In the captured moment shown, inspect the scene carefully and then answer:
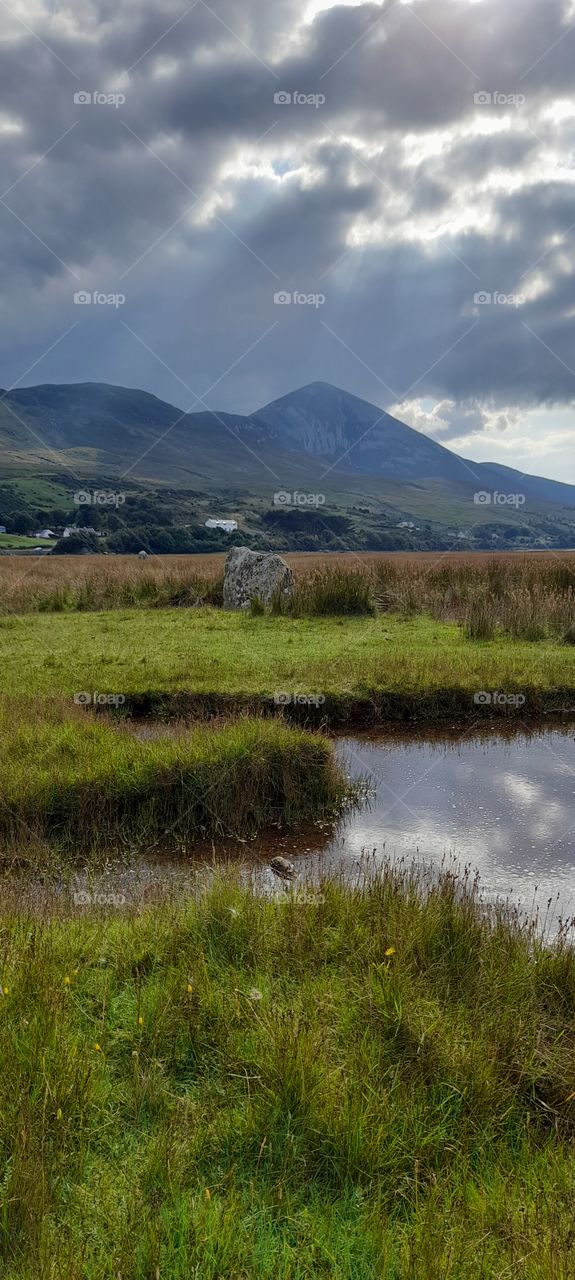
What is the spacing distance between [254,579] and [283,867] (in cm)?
1708

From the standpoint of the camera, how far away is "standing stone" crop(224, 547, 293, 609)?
23188mm

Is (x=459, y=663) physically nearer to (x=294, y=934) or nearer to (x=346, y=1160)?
(x=294, y=934)

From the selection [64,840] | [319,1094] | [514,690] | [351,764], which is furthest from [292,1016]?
[514,690]

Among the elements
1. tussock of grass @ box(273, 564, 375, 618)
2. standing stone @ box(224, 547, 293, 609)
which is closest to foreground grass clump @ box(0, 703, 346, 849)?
tussock of grass @ box(273, 564, 375, 618)

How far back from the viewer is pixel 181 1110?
3.62 m
